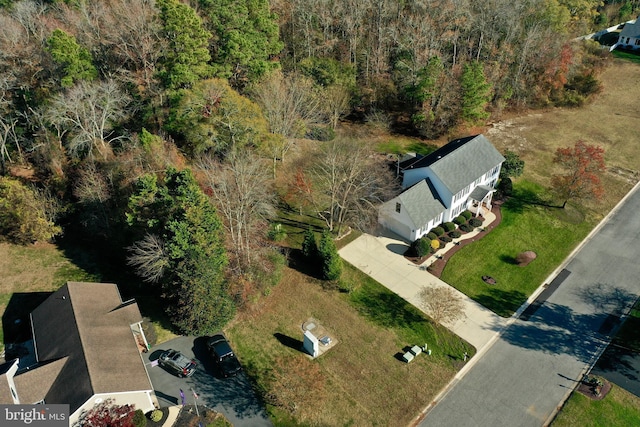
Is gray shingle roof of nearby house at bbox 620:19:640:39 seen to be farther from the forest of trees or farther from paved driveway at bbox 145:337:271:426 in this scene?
paved driveway at bbox 145:337:271:426

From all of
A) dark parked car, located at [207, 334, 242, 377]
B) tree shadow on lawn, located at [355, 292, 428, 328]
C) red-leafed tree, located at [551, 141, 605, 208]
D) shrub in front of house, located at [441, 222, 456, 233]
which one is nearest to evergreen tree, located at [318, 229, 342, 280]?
tree shadow on lawn, located at [355, 292, 428, 328]

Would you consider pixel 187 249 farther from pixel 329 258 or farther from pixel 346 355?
pixel 346 355

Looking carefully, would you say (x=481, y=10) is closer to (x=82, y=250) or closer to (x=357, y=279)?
(x=357, y=279)

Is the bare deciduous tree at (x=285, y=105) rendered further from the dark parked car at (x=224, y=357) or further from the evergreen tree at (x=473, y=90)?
the dark parked car at (x=224, y=357)

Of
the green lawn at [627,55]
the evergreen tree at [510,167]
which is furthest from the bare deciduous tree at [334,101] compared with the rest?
the green lawn at [627,55]

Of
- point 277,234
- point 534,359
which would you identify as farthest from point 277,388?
point 534,359

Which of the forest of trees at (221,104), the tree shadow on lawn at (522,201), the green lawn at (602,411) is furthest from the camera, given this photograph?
the tree shadow on lawn at (522,201)
